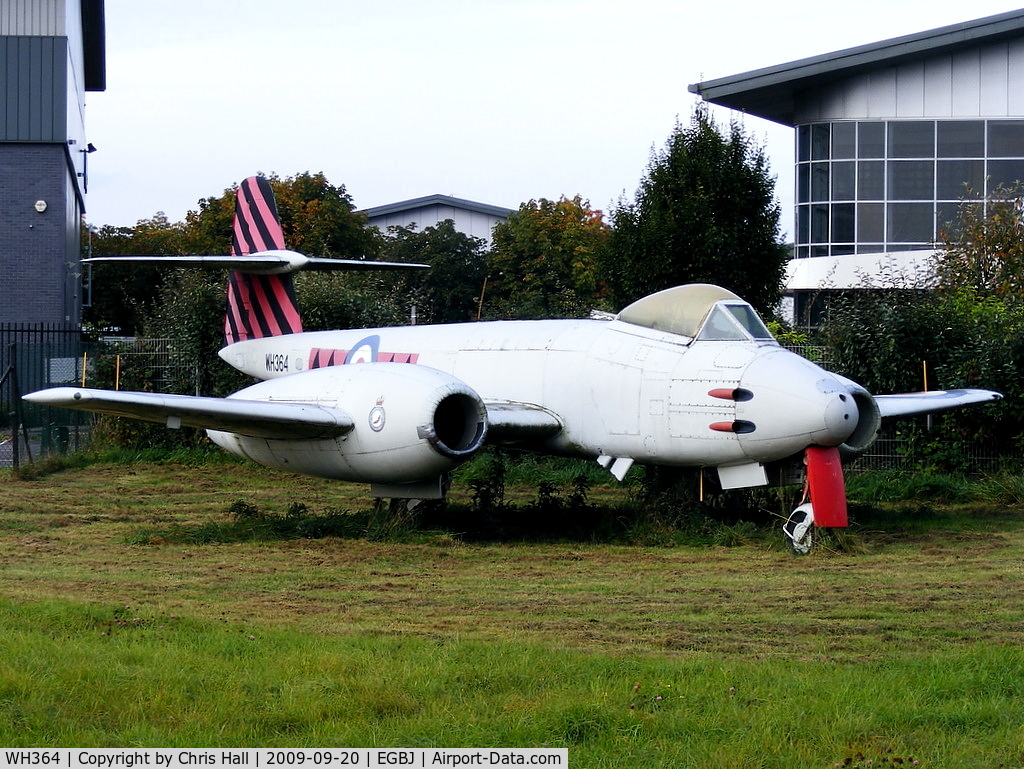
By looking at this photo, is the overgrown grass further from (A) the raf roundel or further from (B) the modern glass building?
(B) the modern glass building

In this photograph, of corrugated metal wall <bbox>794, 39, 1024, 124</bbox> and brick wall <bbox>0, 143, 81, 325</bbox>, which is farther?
corrugated metal wall <bbox>794, 39, 1024, 124</bbox>

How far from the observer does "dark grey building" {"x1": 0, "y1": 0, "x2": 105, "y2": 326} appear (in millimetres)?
28797

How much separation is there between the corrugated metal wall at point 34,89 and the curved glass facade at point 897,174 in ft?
62.4

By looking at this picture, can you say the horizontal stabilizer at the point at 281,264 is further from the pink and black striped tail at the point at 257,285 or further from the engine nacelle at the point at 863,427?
the engine nacelle at the point at 863,427

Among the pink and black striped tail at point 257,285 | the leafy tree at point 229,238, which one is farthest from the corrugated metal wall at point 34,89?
the leafy tree at point 229,238

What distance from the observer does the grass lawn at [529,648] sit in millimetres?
5047

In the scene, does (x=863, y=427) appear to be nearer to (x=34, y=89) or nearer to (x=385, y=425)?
(x=385, y=425)

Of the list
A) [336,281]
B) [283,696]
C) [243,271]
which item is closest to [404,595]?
[283,696]

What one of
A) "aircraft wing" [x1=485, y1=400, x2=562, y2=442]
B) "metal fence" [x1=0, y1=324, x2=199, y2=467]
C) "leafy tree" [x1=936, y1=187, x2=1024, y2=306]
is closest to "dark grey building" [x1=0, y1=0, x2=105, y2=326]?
"metal fence" [x1=0, y1=324, x2=199, y2=467]

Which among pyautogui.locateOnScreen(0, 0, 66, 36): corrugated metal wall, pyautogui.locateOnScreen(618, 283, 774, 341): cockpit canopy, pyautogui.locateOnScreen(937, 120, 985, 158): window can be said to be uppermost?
pyautogui.locateOnScreen(0, 0, 66, 36): corrugated metal wall

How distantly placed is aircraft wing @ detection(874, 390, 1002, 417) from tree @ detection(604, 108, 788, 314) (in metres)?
5.16

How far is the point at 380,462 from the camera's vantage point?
1115cm

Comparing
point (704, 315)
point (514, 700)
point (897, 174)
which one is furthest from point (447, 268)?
point (514, 700)

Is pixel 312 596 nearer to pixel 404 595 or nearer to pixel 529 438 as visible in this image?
pixel 404 595
